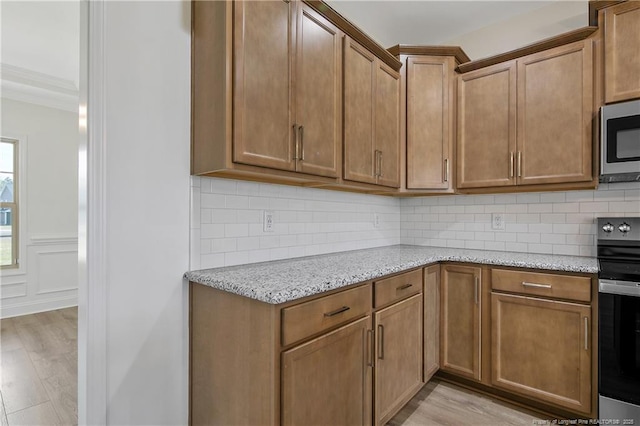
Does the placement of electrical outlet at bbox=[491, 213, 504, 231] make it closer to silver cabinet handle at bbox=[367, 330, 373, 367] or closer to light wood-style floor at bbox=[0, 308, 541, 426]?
light wood-style floor at bbox=[0, 308, 541, 426]

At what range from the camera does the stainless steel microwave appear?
1.88 meters

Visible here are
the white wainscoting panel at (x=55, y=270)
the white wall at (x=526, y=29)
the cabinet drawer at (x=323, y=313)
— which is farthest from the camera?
the white wainscoting panel at (x=55, y=270)

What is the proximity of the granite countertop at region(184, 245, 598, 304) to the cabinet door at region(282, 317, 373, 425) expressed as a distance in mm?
222

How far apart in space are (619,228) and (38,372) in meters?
4.19

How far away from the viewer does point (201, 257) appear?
5.41 feet

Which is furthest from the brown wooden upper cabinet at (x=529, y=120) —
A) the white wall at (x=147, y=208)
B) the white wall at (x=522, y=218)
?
the white wall at (x=147, y=208)

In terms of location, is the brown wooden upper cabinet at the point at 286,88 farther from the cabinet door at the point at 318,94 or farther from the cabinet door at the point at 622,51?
the cabinet door at the point at 622,51

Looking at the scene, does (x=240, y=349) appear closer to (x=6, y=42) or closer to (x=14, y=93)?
(x=6, y=42)

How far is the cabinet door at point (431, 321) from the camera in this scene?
2.16 meters

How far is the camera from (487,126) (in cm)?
242

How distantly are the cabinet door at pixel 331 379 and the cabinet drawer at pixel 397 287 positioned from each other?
151 mm

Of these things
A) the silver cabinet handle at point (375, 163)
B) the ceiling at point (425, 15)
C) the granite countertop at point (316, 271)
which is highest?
the ceiling at point (425, 15)

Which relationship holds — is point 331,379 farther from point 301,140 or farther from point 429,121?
point 429,121

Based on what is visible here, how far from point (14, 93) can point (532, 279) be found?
18.5 ft
